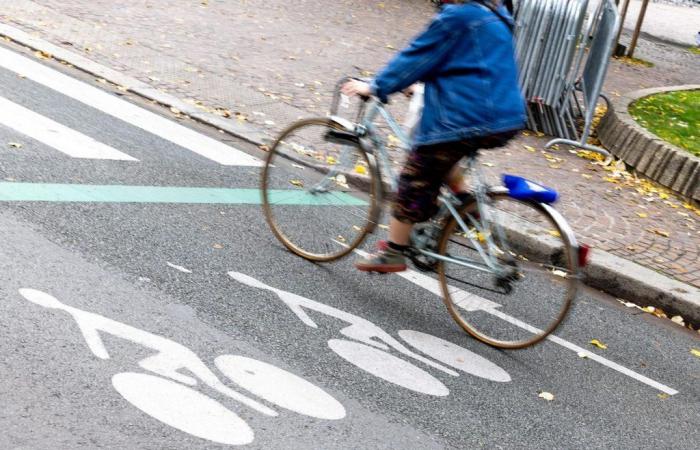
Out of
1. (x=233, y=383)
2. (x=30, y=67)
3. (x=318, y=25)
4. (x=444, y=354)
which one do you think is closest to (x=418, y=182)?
(x=444, y=354)

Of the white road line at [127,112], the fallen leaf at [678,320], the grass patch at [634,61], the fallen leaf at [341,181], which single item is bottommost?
the white road line at [127,112]

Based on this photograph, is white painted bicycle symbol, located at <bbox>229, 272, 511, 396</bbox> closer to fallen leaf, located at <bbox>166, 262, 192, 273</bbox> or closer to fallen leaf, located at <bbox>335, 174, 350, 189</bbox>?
fallen leaf, located at <bbox>166, 262, 192, 273</bbox>

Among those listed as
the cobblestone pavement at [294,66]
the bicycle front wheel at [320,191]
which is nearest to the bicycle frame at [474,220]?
the bicycle front wheel at [320,191]

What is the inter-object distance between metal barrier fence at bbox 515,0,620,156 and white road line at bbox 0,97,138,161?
469 centimetres

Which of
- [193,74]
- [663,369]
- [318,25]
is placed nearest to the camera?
[663,369]

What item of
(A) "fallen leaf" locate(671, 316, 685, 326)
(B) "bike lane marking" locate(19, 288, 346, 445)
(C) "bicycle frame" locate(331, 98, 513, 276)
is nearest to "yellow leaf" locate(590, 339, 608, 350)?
(C) "bicycle frame" locate(331, 98, 513, 276)

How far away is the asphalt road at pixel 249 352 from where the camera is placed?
12.7 feet

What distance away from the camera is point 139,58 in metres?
10.7

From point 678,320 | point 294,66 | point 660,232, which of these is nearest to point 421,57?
point 678,320

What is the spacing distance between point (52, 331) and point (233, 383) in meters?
0.81

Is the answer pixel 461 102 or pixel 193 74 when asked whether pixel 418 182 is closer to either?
pixel 461 102

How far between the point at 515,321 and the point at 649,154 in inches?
169

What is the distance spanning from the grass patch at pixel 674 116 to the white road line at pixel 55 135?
5.39 meters

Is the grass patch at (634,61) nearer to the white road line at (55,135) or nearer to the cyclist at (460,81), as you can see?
the white road line at (55,135)
